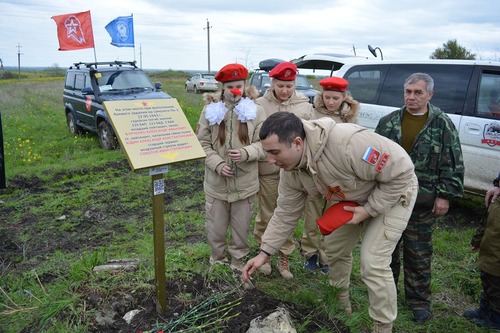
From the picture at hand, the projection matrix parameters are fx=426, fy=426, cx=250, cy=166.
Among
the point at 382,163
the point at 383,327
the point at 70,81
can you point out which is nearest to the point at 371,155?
the point at 382,163

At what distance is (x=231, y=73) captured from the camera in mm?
3252

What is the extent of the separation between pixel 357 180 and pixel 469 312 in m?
1.54

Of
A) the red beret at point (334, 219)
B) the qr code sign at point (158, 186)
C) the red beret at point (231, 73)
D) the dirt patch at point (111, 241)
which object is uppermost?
the red beret at point (231, 73)

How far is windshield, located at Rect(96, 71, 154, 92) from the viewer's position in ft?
30.2

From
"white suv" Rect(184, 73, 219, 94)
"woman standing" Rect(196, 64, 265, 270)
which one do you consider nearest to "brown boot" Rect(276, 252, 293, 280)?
"woman standing" Rect(196, 64, 265, 270)

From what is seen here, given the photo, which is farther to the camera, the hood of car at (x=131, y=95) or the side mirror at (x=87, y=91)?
the side mirror at (x=87, y=91)

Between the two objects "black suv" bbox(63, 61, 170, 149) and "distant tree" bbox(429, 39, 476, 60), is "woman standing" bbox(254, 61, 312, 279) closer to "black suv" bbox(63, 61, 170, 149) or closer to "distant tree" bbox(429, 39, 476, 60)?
"black suv" bbox(63, 61, 170, 149)

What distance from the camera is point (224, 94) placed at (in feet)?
11.0

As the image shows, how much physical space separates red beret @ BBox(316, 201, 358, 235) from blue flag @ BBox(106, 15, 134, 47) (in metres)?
10.3

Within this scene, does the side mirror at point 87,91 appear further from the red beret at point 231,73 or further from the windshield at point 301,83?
the red beret at point 231,73

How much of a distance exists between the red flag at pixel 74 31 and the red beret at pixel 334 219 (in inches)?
371

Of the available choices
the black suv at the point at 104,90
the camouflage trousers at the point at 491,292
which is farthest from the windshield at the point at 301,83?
the camouflage trousers at the point at 491,292

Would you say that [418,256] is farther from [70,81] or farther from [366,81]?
[70,81]

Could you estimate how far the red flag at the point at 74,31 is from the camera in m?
10.1
